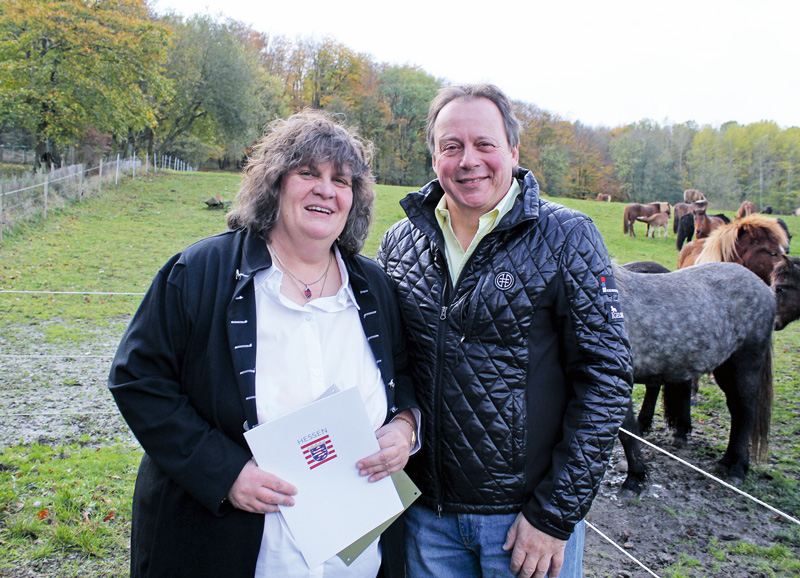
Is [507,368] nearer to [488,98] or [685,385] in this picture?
[488,98]

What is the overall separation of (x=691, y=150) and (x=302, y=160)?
67152 millimetres

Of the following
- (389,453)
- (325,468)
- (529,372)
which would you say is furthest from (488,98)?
(325,468)

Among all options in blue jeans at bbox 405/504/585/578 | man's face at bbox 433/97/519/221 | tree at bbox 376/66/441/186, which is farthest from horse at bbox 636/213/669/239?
tree at bbox 376/66/441/186

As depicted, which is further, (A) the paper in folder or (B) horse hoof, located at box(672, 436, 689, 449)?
(B) horse hoof, located at box(672, 436, 689, 449)

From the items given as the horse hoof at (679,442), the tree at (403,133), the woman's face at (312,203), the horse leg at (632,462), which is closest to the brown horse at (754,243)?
the horse hoof at (679,442)

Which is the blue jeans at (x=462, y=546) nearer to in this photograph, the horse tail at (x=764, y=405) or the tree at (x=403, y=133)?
the horse tail at (x=764, y=405)

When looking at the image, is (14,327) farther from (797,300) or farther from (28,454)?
(797,300)

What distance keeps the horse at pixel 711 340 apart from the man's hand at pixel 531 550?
2458mm

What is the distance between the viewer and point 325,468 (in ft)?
5.53

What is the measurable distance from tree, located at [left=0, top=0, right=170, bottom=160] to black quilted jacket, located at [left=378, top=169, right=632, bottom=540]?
23044mm

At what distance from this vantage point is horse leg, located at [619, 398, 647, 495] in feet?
13.5

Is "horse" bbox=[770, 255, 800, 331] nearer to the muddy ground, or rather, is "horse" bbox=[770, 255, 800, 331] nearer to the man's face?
the muddy ground

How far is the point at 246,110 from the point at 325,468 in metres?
35.3

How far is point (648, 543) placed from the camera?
355 centimetres
